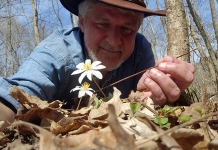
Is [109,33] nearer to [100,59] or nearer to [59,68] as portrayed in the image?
[100,59]

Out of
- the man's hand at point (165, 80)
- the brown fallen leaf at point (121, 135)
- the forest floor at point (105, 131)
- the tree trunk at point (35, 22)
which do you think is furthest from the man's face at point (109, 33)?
the tree trunk at point (35, 22)

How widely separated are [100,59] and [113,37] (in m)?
0.24

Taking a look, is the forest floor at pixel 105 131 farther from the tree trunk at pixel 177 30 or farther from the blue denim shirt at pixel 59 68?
the tree trunk at pixel 177 30

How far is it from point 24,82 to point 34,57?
387 millimetres

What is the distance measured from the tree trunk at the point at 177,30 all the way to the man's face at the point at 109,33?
2.50 feet

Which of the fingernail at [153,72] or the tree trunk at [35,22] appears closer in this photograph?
the fingernail at [153,72]

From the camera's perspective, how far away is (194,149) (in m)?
0.76

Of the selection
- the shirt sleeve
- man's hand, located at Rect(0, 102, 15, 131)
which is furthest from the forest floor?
the shirt sleeve

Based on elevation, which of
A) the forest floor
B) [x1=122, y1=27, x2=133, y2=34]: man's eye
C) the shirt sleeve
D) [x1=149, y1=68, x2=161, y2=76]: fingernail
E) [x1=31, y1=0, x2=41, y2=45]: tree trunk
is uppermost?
[x1=31, y1=0, x2=41, y2=45]: tree trunk

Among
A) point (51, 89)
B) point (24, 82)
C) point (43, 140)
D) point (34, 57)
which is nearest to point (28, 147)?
point (43, 140)

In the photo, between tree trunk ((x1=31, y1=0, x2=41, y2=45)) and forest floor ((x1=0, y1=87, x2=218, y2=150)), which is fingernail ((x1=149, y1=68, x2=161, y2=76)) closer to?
forest floor ((x1=0, y1=87, x2=218, y2=150))

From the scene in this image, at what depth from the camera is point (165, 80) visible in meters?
1.61

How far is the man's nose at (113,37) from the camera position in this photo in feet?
6.98

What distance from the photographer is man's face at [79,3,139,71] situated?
2125 millimetres
